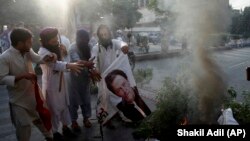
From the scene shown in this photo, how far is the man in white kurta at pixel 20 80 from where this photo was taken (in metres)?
4.51

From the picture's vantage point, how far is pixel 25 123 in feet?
15.1

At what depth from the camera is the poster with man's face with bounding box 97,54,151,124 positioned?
19.8 feet

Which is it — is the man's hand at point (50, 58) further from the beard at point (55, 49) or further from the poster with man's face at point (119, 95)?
the poster with man's face at point (119, 95)

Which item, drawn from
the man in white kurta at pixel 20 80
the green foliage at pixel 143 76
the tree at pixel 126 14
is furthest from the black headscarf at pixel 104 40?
the tree at pixel 126 14

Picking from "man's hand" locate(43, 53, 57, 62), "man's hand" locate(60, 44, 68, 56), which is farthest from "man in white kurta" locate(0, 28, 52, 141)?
"man's hand" locate(60, 44, 68, 56)

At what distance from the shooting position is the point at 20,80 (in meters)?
4.61

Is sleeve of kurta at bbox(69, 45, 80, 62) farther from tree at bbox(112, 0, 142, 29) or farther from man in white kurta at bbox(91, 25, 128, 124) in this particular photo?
tree at bbox(112, 0, 142, 29)

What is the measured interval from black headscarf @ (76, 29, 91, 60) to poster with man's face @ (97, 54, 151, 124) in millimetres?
493

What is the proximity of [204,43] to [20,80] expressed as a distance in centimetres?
239

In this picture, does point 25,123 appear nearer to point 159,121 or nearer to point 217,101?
point 159,121

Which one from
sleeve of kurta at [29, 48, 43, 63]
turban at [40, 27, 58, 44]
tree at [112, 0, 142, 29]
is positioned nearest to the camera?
sleeve of kurta at [29, 48, 43, 63]

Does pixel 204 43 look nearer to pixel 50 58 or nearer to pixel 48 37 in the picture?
pixel 50 58

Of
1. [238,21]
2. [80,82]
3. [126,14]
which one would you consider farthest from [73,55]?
[126,14]

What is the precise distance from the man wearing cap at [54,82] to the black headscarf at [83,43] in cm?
64
